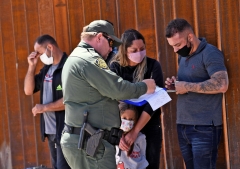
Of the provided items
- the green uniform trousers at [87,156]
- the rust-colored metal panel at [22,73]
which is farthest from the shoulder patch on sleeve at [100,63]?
the rust-colored metal panel at [22,73]

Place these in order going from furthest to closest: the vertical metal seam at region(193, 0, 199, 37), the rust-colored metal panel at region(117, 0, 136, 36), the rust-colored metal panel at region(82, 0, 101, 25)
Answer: the rust-colored metal panel at region(82, 0, 101, 25) < the rust-colored metal panel at region(117, 0, 136, 36) < the vertical metal seam at region(193, 0, 199, 37)

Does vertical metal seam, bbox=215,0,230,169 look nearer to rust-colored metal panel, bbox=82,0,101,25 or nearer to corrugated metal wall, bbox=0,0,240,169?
corrugated metal wall, bbox=0,0,240,169

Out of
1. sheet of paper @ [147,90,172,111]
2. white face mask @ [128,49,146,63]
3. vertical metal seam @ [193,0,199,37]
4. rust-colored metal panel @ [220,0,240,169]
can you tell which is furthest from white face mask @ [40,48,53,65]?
rust-colored metal panel @ [220,0,240,169]

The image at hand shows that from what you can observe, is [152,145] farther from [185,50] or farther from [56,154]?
[56,154]

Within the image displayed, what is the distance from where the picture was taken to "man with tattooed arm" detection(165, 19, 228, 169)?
454cm

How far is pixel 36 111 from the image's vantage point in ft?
19.1

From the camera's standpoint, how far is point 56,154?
19.2 ft

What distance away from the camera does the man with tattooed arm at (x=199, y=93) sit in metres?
4.54

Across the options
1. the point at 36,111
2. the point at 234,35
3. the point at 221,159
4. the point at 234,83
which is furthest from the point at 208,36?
the point at 36,111

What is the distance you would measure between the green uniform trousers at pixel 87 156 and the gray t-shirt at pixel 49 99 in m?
1.58

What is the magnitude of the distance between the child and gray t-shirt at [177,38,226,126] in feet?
1.61

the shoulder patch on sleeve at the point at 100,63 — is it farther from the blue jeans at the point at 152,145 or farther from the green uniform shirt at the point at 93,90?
the blue jeans at the point at 152,145

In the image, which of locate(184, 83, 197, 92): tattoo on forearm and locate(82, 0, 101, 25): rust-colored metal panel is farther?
locate(82, 0, 101, 25): rust-colored metal panel

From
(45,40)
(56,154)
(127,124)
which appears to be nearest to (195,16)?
(127,124)
